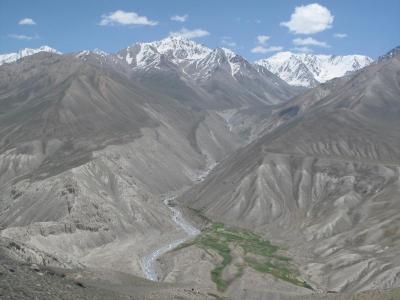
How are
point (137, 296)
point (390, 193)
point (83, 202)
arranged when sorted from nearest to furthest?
point (137, 296), point (83, 202), point (390, 193)

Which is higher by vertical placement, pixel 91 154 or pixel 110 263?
pixel 91 154

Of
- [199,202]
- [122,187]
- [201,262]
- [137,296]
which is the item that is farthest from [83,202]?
[137,296]

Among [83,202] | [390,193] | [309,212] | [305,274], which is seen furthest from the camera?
[309,212]

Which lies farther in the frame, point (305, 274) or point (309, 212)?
point (309, 212)

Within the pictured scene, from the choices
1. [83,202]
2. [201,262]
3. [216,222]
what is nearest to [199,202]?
[216,222]

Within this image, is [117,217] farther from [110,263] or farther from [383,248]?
[383,248]

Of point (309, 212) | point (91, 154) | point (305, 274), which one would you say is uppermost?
point (91, 154)
